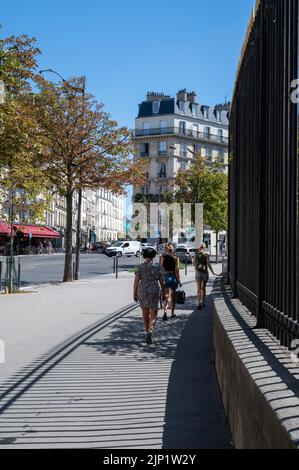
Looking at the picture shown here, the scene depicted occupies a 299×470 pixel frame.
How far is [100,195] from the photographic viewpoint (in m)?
106

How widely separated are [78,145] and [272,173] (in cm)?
2089

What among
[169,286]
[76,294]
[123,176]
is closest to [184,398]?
[169,286]

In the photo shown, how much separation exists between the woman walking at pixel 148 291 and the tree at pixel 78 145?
14887 millimetres

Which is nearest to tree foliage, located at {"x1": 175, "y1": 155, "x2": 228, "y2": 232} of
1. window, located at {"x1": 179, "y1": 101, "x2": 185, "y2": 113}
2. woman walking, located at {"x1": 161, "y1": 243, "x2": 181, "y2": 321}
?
woman walking, located at {"x1": 161, "y1": 243, "x2": 181, "y2": 321}

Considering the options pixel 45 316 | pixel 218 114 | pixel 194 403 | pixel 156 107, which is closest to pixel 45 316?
pixel 45 316

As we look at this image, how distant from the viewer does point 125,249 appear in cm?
6078

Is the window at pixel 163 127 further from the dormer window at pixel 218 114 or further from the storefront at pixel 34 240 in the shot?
the storefront at pixel 34 240

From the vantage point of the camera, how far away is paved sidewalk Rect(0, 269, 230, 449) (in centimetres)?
509

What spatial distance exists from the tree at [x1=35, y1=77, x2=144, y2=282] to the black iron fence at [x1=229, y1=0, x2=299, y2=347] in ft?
60.9

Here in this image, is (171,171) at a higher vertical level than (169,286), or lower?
higher

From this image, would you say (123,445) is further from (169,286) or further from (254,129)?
(169,286)

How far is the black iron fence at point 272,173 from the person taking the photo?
4.19 meters

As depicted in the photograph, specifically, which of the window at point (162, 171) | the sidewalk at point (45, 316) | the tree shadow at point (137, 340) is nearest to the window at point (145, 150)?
the window at point (162, 171)
